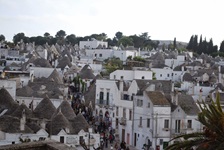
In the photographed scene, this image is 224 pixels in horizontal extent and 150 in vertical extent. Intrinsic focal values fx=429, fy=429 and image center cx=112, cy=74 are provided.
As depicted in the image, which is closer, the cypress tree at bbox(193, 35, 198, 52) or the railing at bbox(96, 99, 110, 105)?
the railing at bbox(96, 99, 110, 105)

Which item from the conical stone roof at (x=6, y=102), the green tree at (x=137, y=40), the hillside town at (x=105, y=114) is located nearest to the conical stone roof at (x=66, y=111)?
the hillside town at (x=105, y=114)

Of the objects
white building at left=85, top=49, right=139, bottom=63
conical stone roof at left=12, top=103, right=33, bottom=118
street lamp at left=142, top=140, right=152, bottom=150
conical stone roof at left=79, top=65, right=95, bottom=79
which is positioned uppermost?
white building at left=85, top=49, right=139, bottom=63

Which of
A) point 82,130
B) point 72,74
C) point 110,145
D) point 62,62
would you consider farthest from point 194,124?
point 62,62

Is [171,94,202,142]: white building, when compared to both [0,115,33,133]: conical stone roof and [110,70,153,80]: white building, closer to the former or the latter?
[110,70,153,80]: white building

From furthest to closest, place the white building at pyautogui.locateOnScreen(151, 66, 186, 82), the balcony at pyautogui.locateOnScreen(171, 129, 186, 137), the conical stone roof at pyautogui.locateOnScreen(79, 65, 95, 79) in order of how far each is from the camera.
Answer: the white building at pyautogui.locateOnScreen(151, 66, 186, 82), the conical stone roof at pyautogui.locateOnScreen(79, 65, 95, 79), the balcony at pyautogui.locateOnScreen(171, 129, 186, 137)

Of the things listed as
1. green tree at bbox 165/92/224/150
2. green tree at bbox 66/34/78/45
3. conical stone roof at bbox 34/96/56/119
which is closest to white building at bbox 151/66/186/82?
conical stone roof at bbox 34/96/56/119

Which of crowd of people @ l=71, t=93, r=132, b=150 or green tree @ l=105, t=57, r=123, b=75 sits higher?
green tree @ l=105, t=57, r=123, b=75

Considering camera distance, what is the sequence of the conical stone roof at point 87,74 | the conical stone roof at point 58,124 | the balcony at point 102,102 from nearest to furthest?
the conical stone roof at point 58,124 < the balcony at point 102,102 < the conical stone roof at point 87,74

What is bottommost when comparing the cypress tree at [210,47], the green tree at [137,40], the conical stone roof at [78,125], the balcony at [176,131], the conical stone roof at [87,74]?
the balcony at [176,131]

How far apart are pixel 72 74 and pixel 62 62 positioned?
36.7 ft

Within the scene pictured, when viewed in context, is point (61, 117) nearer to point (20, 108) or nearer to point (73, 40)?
point (20, 108)

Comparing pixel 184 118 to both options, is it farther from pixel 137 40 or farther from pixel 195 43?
pixel 137 40

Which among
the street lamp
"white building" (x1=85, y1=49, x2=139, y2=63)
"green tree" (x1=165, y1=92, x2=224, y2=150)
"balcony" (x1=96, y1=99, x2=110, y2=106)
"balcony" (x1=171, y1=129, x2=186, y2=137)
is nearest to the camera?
"green tree" (x1=165, y1=92, x2=224, y2=150)

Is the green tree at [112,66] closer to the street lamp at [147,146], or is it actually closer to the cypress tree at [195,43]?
the street lamp at [147,146]
